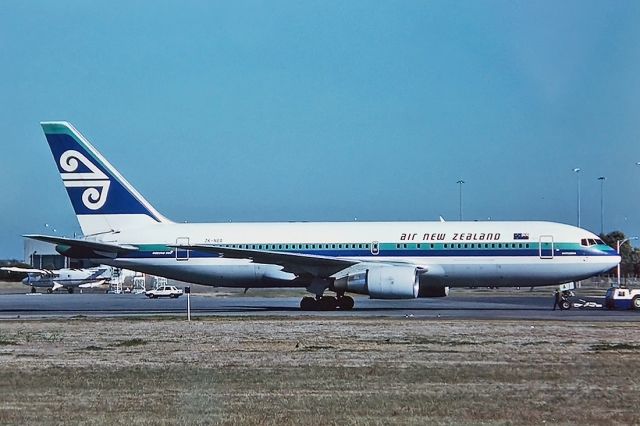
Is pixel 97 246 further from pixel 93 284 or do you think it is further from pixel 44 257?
pixel 44 257

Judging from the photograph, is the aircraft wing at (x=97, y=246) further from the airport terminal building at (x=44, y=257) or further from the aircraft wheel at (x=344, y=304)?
the airport terminal building at (x=44, y=257)

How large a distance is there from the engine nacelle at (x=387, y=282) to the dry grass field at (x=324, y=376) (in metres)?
10.5

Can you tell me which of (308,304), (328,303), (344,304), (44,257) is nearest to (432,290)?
(344,304)

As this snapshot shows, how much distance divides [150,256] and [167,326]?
12.9 m

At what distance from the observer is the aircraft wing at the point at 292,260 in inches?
1502

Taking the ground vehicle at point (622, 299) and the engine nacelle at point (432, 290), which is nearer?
the engine nacelle at point (432, 290)

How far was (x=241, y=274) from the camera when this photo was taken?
40.6m

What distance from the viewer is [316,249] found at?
40.2 meters

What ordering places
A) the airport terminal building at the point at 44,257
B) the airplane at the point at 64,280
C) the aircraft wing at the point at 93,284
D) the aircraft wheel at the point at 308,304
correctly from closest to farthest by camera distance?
the aircraft wheel at the point at 308,304 < the airplane at the point at 64,280 < the aircraft wing at the point at 93,284 < the airport terminal building at the point at 44,257

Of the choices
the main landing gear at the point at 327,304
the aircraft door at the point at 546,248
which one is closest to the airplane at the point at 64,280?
the main landing gear at the point at 327,304

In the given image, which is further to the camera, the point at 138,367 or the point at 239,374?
the point at 138,367

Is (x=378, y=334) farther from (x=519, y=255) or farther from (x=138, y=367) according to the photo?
(x=519, y=255)

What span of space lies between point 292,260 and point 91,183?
10.0 metres

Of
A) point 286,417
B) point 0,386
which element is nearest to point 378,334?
point 0,386
